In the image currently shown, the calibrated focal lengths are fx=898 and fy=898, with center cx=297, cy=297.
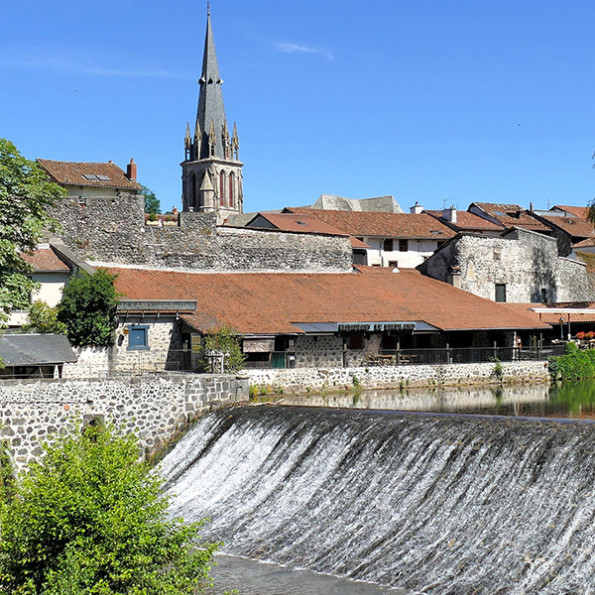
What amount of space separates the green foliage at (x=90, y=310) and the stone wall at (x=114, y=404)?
9.99m

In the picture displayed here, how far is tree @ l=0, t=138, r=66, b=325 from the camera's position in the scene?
24297 mm

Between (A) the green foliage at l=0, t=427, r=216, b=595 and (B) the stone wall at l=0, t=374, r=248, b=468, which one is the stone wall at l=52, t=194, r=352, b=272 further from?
(A) the green foliage at l=0, t=427, r=216, b=595

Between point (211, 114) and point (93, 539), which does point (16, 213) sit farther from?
point (211, 114)

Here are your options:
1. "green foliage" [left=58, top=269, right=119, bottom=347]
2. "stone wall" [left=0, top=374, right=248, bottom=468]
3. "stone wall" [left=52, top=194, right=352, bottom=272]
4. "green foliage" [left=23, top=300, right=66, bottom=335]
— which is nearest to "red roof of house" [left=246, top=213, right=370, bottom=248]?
"stone wall" [left=52, top=194, right=352, bottom=272]

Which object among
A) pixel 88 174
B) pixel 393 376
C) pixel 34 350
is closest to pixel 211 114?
pixel 88 174

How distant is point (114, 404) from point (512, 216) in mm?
56847

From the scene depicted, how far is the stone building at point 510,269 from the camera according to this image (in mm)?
49500

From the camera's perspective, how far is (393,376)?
3741 cm

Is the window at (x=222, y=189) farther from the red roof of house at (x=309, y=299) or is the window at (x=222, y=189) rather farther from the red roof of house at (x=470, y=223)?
the red roof of house at (x=309, y=299)

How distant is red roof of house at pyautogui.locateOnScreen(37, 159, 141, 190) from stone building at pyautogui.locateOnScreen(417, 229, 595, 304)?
2047cm

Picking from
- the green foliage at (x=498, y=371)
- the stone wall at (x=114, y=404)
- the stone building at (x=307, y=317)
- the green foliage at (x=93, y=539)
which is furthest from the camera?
the green foliage at (x=498, y=371)

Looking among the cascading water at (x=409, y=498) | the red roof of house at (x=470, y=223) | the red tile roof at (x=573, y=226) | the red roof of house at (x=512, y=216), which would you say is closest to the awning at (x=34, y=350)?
the cascading water at (x=409, y=498)

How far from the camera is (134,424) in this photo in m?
23.0

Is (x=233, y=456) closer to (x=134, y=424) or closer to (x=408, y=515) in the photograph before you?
(x=134, y=424)
